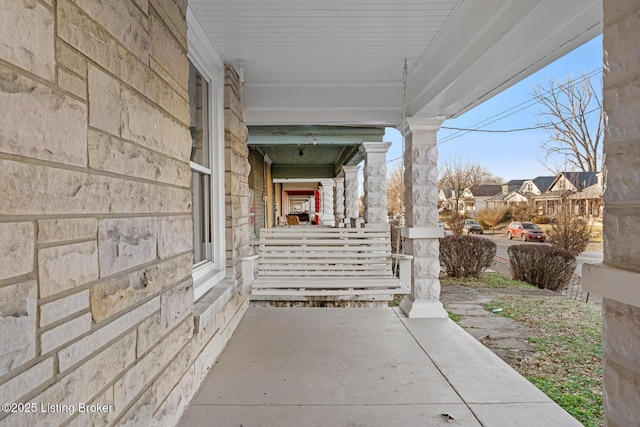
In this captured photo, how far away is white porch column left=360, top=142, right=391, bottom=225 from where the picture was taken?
6546 mm

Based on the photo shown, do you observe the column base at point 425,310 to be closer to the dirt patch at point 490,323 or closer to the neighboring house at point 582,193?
the dirt patch at point 490,323

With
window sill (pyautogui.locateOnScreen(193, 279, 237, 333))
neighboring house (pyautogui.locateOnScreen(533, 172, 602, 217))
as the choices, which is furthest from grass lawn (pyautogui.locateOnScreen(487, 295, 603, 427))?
neighboring house (pyautogui.locateOnScreen(533, 172, 602, 217))

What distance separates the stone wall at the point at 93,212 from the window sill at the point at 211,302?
0.58 feet

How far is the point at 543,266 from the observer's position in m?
7.19

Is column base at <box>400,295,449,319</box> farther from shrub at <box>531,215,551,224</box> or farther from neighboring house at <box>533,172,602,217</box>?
shrub at <box>531,215,551,224</box>

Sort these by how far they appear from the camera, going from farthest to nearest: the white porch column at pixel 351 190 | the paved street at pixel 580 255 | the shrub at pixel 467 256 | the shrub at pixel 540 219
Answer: the shrub at pixel 540 219 < the white porch column at pixel 351 190 < the paved street at pixel 580 255 < the shrub at pixel 467 256

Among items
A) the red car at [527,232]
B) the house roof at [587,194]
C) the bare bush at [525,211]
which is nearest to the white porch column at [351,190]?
the house roof at [587,194]

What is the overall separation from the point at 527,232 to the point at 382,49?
1191 cm

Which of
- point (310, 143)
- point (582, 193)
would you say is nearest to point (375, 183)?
point (310, 143)

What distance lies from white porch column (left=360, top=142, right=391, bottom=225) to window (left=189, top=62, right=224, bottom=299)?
3794 millimetres

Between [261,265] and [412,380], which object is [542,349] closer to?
[412,380]

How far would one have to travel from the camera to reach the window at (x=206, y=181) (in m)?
2.71

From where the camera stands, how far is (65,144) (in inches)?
38.9

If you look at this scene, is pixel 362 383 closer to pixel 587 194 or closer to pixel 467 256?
pixel 467 256
